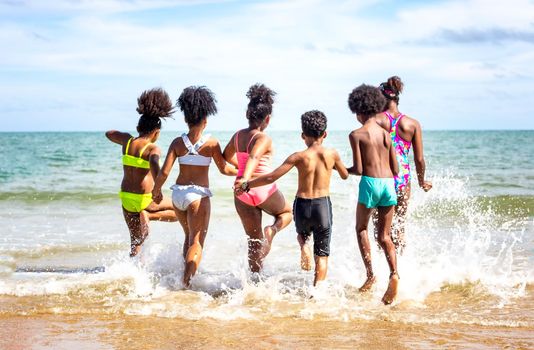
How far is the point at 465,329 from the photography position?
16.8ft

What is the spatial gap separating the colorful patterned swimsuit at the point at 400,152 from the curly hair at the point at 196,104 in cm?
185

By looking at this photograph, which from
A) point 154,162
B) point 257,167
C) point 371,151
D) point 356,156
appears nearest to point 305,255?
point 257,167

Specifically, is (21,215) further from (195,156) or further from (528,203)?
(528,203)

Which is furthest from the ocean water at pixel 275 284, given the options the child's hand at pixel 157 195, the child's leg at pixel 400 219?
the child's hand at pixel 157 195

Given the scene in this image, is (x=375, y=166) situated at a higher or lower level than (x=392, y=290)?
higher

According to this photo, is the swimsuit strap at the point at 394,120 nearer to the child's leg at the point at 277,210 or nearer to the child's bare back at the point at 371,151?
the child's bare back at the point at 371,151

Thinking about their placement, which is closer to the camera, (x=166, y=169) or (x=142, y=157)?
(x=166, y=169)

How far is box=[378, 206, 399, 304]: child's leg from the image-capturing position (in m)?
5.86

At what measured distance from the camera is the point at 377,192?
5875 mm

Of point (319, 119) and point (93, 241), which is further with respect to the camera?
point (93, 241)

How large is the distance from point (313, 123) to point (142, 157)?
6.22 ft

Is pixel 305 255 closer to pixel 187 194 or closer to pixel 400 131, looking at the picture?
pixel 187 194

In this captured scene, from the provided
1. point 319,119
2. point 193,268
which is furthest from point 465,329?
point 193,268

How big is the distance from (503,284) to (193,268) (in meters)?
3.20
